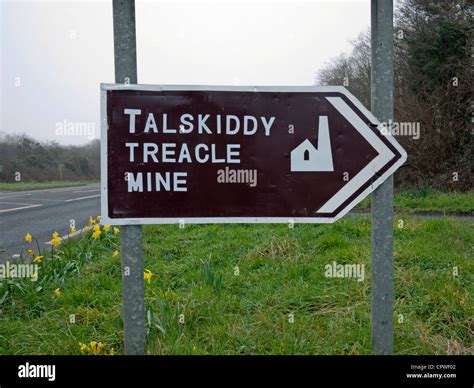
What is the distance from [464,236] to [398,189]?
317 inches

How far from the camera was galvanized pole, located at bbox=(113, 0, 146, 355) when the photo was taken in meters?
1.67

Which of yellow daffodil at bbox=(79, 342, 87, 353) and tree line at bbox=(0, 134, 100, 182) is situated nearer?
yellow daffodil at bbox=(79, 342, 87, 353)

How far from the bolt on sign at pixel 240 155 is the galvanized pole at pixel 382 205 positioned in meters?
0.07

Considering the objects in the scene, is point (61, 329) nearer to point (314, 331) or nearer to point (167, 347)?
point (167, 347)

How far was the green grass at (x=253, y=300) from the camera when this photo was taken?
2.48 meters

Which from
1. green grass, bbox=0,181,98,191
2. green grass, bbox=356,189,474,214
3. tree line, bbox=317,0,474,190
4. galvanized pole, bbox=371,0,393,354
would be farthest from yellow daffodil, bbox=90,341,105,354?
green grass, bbox=0,181,98,191

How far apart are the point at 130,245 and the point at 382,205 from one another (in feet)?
3.61

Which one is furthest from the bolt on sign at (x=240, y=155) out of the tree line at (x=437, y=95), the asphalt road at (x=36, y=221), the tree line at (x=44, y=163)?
the tree line at (x=44, y=163)

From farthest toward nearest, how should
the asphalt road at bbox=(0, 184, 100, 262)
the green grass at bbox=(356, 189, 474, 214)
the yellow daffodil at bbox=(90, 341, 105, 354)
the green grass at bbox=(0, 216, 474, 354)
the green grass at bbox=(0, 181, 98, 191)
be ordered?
1. the green grass at bbox=(0, 181, 98, 191)
2. the green grass at bbox=(356, 189, 474, 214)
3. the asphalt road at bbox=(0, 184, 100, 262)
4. the green grass at bbox=(0, 216, 474, 354)
5. the yellow daffodil at bbox=(90, 341, 105, 354)

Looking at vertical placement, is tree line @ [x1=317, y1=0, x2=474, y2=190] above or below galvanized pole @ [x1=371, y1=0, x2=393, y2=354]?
above

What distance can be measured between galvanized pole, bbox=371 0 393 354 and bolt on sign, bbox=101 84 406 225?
0.07 metres

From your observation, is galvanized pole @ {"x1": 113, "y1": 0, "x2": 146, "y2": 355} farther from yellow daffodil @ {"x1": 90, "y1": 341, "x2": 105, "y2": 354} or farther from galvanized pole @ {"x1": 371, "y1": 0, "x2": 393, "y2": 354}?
galvanized pole @ {"x1": 371, "y1": 0, "x2": 393, "y2": 354}

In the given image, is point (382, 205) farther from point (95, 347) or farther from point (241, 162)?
point (95, 347)

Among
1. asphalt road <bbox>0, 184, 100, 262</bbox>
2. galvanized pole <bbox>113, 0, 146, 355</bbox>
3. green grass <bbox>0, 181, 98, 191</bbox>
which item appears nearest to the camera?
galvanized pole <bbox>113, 0, 146, 355</bbox>
